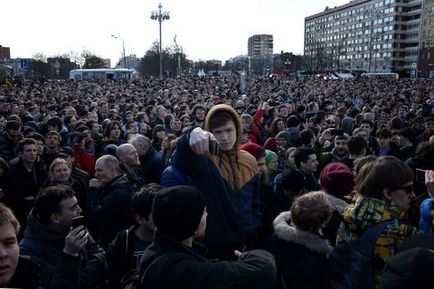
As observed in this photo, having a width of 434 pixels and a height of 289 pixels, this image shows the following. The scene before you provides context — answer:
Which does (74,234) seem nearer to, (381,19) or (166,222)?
(166,222)

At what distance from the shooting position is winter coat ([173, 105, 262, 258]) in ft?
9.29

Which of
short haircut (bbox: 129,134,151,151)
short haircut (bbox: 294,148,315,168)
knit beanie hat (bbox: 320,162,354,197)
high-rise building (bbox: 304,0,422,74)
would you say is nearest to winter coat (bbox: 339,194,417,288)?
knit beanie hat (bbox: 320,162,354,197)

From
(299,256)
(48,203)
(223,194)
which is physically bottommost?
(299,256)

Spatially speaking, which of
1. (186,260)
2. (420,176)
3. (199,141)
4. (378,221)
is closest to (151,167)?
(420,176)

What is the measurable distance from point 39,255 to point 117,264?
0.61m

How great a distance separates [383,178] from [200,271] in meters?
1.62

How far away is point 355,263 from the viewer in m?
2.87

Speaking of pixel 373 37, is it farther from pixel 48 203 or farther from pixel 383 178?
pixel 48 203

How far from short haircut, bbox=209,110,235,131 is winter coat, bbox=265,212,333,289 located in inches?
34.5

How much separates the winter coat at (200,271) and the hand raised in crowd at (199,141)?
1.94 ft

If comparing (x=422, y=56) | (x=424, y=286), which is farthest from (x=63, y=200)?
(x=422, y=56)

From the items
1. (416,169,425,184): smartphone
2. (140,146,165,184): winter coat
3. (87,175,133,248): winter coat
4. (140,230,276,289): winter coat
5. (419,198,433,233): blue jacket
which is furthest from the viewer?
(140,146,165,184): winter coat

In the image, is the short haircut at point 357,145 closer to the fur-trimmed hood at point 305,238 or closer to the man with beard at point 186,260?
the fur-trimmed hood at point 305,238

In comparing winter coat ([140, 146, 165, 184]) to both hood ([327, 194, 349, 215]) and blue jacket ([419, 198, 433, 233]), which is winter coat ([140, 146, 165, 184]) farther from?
blue jacket ([419, 198, 433, 233])
